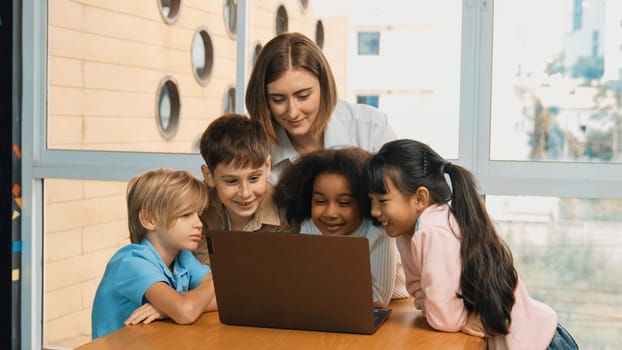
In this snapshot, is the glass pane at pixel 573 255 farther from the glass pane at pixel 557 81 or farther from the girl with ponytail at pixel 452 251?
the girl with ponytail at pixel 452 251

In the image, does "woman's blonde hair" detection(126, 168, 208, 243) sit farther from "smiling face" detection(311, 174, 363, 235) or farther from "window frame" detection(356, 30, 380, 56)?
"window frame" detection(356, 30, 380, 56)

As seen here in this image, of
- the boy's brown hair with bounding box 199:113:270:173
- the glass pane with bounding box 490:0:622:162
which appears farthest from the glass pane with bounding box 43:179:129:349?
the glass pane with bounding box 490:0:622:162

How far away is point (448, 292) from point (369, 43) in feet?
4.74

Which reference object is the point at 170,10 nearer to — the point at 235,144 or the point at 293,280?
the point at 235,144

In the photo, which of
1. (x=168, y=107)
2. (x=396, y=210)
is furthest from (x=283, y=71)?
(x=168, y=107)

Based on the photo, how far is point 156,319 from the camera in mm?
1929

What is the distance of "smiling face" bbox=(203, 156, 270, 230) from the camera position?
209cm

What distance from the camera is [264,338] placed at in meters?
1.77

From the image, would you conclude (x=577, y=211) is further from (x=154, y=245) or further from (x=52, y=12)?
(x=52, y=12)

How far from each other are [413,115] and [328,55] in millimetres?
376

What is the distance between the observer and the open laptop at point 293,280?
1739 mm

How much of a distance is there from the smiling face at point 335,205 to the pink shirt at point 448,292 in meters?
0.19

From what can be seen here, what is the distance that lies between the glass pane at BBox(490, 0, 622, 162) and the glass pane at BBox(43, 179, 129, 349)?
1.54 meters
